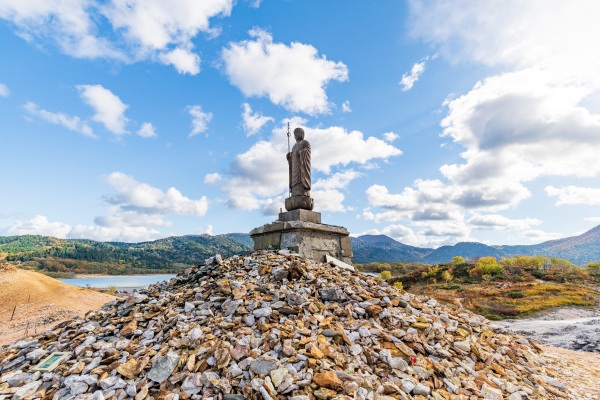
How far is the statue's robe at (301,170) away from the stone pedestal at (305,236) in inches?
32.2

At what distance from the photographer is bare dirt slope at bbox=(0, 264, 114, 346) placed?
11.6 meters

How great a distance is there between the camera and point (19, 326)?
11.4m

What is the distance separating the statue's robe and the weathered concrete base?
0.88 m

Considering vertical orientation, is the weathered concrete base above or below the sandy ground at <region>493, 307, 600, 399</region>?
above

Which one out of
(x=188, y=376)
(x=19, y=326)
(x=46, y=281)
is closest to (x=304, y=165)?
(x=188, y=376)

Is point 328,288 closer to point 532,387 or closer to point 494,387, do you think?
point 494,387

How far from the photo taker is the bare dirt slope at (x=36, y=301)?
11.6 metres

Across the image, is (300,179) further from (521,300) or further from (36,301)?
(521,300)

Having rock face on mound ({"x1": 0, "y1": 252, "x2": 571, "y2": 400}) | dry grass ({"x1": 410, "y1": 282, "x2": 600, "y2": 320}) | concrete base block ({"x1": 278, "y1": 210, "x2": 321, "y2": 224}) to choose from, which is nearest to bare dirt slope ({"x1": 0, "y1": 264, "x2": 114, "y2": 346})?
rock face on mound ({"x1": 0, "y1": 252, "x2": 571, "y2": 400})

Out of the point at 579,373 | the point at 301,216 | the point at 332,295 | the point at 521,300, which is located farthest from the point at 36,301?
the point at 521,300

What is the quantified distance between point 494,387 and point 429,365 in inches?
33.3

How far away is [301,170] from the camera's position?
9344 millimetres

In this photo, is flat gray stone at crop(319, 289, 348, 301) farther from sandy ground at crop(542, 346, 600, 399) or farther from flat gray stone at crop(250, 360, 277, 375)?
sandy ground at crop(542, 346, 600, 399)

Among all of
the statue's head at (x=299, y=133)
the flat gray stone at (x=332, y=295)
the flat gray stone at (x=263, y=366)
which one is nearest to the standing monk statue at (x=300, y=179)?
the statue's head at (x=299, y=133)
